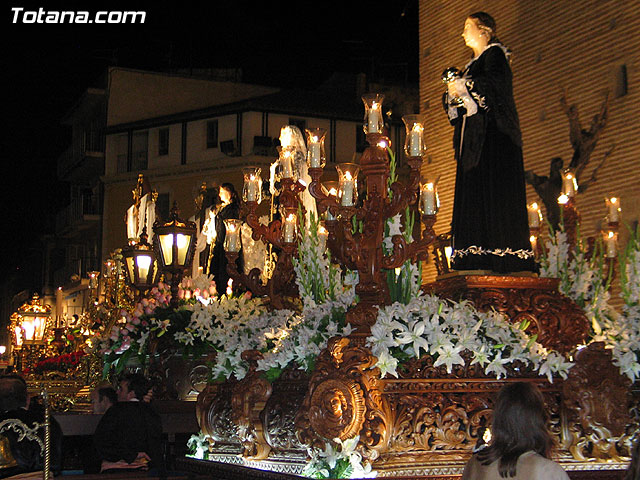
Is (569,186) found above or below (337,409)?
above

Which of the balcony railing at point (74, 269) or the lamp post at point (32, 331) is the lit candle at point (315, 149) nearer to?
the lamp post at point (32, 331)

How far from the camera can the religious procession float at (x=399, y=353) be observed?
18.7ft

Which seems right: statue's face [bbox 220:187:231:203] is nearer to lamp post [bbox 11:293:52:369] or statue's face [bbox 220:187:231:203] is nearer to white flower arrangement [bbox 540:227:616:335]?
lamp post [bbox 11:293:52:369]

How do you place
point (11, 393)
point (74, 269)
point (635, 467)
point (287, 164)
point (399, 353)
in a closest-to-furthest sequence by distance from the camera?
point (635, 467)
point (399, 353)
point (11, 393)
point (287, 164)
point (74, 269)

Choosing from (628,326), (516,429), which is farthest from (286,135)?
(516,429)

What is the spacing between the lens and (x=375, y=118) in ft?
21.8

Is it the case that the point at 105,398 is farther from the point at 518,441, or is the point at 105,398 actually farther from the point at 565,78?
the point at 565,78

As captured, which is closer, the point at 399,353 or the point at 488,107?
the point at 399,353

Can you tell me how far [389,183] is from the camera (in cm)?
708

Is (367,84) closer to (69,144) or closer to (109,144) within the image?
(109,144)

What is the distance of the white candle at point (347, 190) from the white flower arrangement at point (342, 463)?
1.61 meters

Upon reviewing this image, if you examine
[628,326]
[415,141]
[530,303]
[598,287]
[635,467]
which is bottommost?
[635,467]

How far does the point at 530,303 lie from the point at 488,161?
1.26 m

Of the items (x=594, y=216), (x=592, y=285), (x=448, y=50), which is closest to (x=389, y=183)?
(x=592, y=285)
